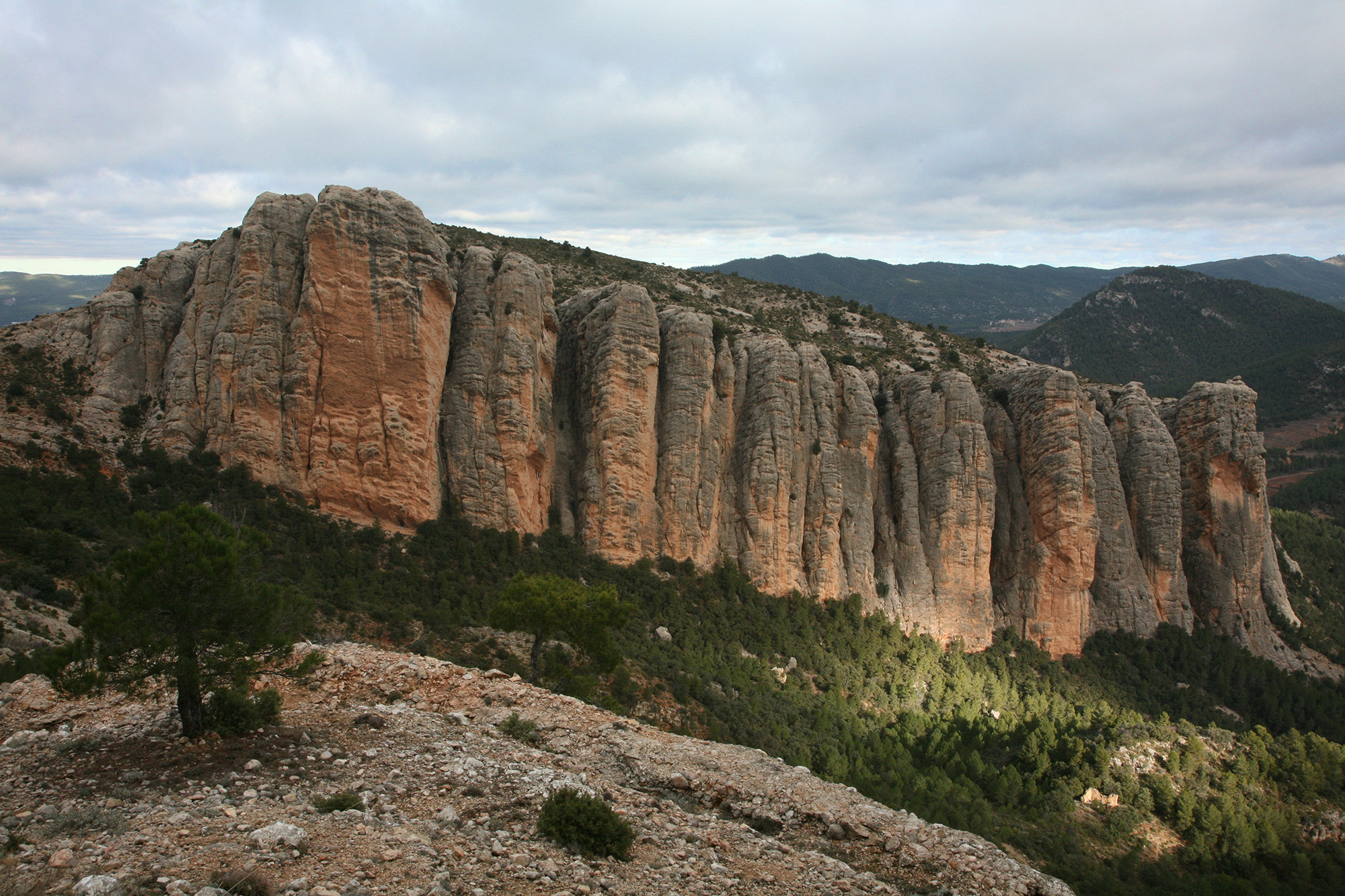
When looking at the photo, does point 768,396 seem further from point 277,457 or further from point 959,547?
point 277,457

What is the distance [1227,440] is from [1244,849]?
35.7 meters

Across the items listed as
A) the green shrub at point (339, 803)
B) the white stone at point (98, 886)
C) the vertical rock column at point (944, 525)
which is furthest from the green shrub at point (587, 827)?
the vertical rock column at point (944, 525)

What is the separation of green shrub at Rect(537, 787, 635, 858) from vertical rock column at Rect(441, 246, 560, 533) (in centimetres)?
2764

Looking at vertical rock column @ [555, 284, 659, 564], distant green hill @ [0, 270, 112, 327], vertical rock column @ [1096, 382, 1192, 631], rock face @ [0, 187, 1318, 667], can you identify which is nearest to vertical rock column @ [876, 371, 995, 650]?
rock face @ [0, 187, 1318, 667]

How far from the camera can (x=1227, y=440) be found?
52.2m

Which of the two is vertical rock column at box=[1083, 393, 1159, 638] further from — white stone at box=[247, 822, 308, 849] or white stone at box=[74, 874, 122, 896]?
white stone at box=[74, 874, 122, 896]

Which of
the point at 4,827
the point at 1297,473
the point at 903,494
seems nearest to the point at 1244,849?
the point at 903,494

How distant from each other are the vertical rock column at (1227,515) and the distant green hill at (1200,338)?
77.9 metres

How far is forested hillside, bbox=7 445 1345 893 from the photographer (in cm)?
2542

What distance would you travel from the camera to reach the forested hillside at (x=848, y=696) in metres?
25.4

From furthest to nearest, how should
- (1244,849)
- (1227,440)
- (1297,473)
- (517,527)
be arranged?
(1297,473)
(1227,440)
(517,527)
(1244,849)

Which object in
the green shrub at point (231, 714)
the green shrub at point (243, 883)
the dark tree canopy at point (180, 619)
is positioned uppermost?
the dark tree canopy at point (180, 619)

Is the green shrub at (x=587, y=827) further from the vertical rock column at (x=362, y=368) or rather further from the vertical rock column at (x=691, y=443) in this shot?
the vertical rock column at (x=691, y=443)

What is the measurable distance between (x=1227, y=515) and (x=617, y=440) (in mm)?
46243
